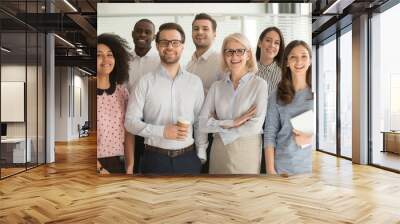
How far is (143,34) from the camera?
686cm

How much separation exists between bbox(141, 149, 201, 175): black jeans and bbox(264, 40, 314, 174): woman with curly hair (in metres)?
1.25

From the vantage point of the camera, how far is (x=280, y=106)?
688 cm

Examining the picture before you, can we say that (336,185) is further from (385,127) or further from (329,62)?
(329,62)

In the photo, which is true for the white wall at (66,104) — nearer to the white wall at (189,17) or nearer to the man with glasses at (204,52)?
the white wall at (189,17)

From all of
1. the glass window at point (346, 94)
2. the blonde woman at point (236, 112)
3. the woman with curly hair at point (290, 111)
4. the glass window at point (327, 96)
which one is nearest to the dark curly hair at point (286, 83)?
the woman with curly hair at point (290, 111)

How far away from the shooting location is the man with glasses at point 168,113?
6695 mm

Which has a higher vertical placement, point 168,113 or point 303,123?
point 168,113

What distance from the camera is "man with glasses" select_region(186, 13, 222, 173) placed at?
270 inches

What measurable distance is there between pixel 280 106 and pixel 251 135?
0.74 m

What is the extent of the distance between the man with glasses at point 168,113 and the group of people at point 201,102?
0.06 feet

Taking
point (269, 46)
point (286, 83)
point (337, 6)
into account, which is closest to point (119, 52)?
point (269, 46)

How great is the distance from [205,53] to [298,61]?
164cm

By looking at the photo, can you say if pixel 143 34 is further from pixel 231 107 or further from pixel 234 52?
pixel 231 107

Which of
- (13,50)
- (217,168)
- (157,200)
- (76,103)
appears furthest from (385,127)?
(76,103)
